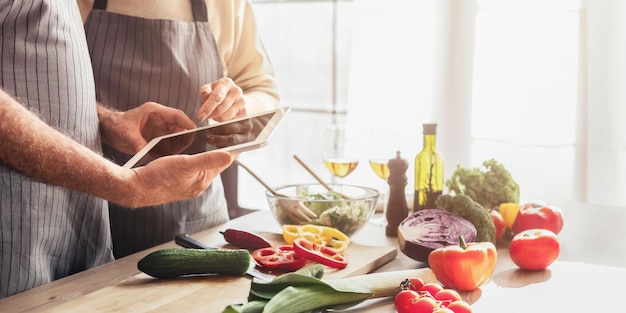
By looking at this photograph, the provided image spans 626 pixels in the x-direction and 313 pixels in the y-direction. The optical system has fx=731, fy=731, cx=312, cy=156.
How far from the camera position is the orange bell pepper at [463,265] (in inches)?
53.5

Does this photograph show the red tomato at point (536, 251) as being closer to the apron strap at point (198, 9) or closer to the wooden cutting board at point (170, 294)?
the wooden cutting board at point (170, 294)

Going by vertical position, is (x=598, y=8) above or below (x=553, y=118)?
above

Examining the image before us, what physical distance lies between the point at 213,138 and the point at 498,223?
707mm

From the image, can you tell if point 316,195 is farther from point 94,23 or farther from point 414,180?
point 94,23

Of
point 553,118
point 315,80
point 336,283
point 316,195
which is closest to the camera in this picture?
point 336,283

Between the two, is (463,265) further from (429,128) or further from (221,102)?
(221,102)

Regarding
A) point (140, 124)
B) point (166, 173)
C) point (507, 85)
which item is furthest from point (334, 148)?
point (507, 85)

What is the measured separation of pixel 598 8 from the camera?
97.9 inches

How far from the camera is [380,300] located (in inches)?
52.6

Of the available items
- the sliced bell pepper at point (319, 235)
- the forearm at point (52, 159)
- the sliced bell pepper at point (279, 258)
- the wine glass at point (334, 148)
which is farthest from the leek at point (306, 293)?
the wine glass at point (334, 148)

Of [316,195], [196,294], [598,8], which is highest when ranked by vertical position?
[598,8]

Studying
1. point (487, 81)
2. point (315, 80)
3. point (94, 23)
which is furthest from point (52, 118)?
point (315, 80)

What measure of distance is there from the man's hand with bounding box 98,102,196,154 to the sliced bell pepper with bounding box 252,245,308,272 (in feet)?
1.34

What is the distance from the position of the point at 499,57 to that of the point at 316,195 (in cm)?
127
